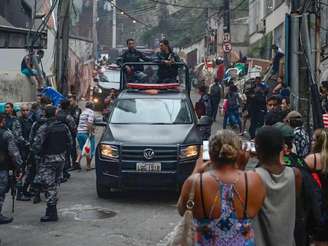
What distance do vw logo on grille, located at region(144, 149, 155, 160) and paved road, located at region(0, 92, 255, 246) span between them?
809 mm

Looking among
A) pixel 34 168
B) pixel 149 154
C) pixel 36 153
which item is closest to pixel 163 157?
pixel 149 154

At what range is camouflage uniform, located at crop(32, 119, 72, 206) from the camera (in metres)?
10.2

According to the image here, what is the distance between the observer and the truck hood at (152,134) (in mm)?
11570

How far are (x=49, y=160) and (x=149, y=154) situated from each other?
184 cm

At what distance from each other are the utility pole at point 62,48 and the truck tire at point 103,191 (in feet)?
27.8

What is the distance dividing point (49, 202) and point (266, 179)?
18.8ft

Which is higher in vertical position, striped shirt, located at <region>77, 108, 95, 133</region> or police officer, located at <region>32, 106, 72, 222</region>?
striped shirt, located at <region>77, 108, 95, 133</region>

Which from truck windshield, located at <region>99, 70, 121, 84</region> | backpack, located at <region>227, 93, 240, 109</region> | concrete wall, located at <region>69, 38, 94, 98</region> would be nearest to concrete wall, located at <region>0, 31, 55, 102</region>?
truck windshield, located at <region>99, 70, 121, 84</region>

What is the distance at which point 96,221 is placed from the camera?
10242 mm

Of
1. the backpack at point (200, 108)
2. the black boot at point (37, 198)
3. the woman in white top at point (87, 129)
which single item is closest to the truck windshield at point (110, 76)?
the backpack at point (200, 108)

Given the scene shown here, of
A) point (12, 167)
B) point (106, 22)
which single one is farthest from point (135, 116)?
point (106, 22)

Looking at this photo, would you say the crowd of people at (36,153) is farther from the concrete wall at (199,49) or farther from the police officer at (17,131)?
the concrete wall at (199,49)

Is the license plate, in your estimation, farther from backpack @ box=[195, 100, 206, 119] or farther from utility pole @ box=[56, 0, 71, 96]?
utility pole @ box=[56, 0, 71, 96]

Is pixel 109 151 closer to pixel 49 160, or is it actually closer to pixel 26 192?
pixel 49 160
